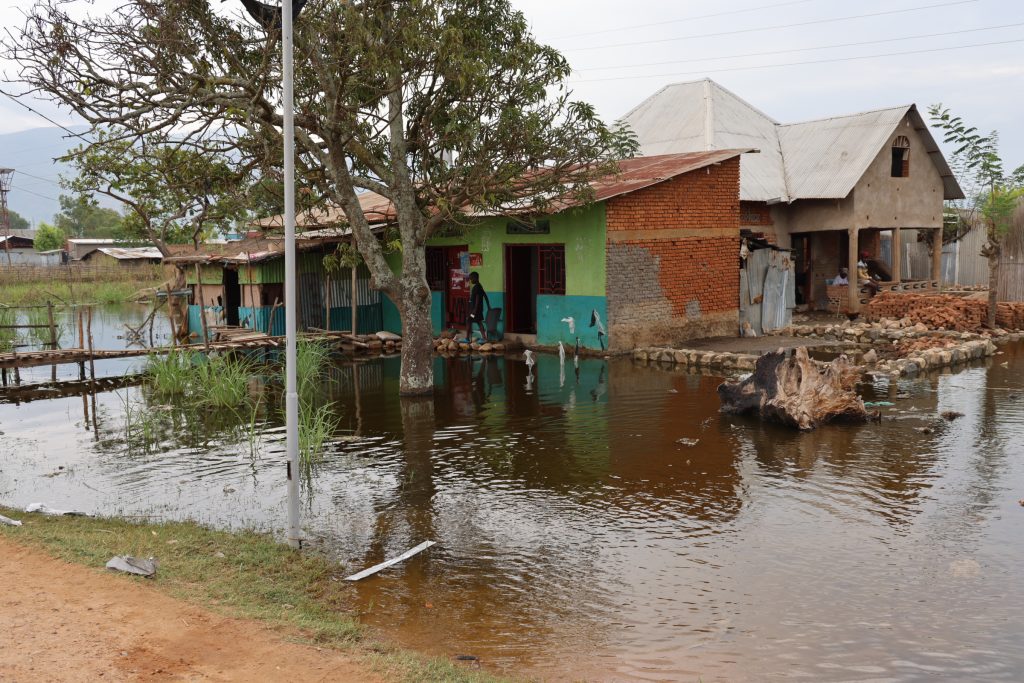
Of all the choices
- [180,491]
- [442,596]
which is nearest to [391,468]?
[180,491]

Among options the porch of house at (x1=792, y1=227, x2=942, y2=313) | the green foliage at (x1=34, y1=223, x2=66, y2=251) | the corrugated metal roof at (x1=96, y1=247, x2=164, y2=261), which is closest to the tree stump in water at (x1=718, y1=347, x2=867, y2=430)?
the porch of house at (x1=792, y1=227, x2=942, y2=313)

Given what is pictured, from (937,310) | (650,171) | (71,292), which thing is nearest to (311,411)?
(650,171)

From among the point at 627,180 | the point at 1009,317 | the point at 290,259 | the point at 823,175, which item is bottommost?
the point at 1009,317

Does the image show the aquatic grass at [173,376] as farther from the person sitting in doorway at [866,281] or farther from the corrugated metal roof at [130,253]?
the corrugated metal roof at [130,253]

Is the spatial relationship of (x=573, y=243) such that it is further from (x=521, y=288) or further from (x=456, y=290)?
(x=456, y=290)

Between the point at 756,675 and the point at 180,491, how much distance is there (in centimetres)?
659

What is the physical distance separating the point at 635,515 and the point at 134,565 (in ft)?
14.8

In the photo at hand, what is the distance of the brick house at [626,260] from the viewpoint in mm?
18438

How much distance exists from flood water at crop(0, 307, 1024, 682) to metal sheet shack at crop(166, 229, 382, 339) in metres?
6.09

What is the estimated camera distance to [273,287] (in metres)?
21.1

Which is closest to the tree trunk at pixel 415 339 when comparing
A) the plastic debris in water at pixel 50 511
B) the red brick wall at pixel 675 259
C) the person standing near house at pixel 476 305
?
the red brick wall at pixel 675 259

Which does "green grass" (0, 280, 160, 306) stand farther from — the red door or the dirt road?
the dirt road

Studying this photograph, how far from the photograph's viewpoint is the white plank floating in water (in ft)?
22.7

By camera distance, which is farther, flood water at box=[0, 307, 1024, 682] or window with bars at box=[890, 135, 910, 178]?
window with bars at box=[890, 135, 910, 178]
